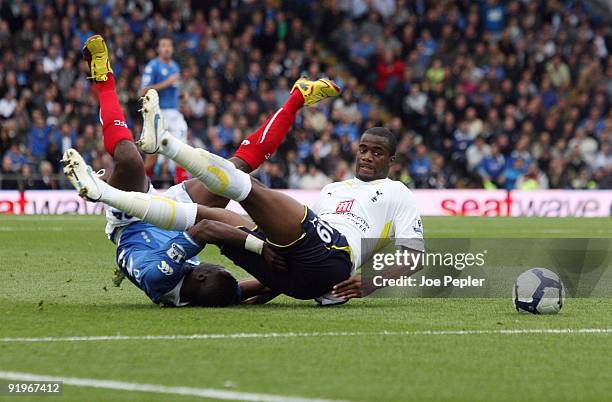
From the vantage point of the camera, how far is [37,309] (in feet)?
27.4

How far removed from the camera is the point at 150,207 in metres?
7.92

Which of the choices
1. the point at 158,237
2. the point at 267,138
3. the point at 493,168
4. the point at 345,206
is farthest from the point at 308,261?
the point at 493,168

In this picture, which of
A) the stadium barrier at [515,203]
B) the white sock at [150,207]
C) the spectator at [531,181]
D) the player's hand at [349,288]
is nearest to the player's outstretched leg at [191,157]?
the white sock at [150,207]

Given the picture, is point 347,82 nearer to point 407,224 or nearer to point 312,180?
point 312,180

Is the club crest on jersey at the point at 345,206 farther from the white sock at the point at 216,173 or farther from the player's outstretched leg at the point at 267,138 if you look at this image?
the white sock at the point at 216,173

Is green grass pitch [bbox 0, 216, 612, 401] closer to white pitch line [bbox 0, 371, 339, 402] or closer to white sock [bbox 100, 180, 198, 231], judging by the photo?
white pitch line [bbox 0, 371, 339, 402]

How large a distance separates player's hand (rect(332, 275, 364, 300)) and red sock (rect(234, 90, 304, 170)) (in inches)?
58.7

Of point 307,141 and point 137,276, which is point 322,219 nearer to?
point 137,276

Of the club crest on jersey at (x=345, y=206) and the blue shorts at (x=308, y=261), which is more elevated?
the club crest on jersey at (x=345, y=206)

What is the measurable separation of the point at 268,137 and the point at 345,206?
1.25m

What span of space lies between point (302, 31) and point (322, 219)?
2043 cm

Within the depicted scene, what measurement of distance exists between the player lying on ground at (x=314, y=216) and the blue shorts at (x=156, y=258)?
0.74 feet

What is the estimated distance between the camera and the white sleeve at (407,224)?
8.80m

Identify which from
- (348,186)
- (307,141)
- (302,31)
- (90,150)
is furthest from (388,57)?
(348,186)
